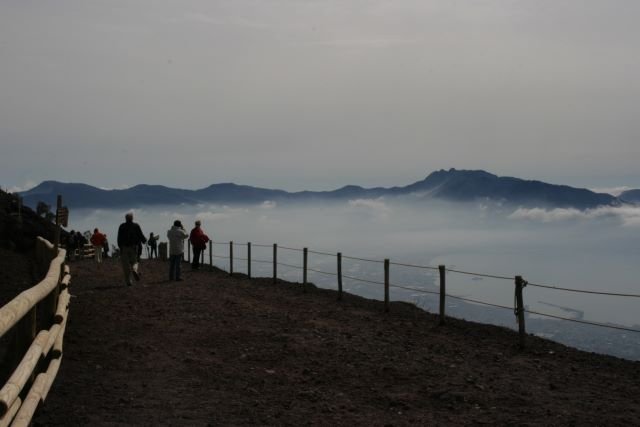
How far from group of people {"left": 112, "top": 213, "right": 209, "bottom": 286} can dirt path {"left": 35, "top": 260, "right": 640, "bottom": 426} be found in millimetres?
3301

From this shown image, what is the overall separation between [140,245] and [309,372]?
11.7 metres

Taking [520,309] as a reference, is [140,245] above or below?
above

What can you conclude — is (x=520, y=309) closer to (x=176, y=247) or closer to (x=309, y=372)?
(x=309, y=372)

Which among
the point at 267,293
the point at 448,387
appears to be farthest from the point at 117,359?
the point at 267,293

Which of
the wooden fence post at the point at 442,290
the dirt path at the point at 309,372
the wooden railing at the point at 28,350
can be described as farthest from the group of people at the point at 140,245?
the wooden fence post at the point at 442,290

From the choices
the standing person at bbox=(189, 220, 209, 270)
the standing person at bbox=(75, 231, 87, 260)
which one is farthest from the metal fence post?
the standing person at bbox=(75, 231, 87, 260)

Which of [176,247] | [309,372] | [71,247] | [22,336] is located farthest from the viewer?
[71,247]

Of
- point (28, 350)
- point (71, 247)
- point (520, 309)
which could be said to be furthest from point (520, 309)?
point (71, 247)

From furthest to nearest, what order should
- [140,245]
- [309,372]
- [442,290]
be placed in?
[140,245] → [442,290] → [309,372]

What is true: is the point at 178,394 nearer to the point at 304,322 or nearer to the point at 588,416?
the point at 588,416

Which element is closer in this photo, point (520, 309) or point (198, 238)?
point (520, 309)

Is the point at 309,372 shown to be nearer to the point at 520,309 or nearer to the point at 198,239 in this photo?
the point at 520,309

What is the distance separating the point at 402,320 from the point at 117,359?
25.6 ft

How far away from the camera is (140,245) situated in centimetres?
1989
